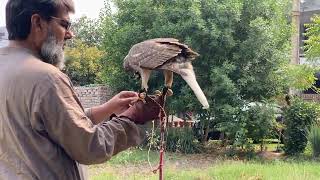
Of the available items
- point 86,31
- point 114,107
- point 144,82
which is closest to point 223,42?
point 114,107

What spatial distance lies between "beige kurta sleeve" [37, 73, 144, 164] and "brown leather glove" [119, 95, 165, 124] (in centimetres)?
Answer: 16

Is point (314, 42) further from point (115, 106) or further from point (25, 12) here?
point (25, 12)

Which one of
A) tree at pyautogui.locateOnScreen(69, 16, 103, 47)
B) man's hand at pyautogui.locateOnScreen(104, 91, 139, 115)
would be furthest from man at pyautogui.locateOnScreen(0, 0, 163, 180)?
tree at pyautogui.locateOnScreen(69, 16, 103, 47)

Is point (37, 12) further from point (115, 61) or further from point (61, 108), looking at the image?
point (115, 61)

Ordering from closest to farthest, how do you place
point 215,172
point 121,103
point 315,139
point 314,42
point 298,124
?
point 121,103 → point 215,172 → point 315,139 → point 298,124 → point 314,42

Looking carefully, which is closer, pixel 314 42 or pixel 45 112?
pixel 45 112

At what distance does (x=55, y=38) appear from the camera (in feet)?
6.66

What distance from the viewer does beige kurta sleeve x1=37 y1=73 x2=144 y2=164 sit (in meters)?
1.82

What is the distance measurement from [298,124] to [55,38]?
988 cm

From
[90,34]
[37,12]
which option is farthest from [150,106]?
[90,34]

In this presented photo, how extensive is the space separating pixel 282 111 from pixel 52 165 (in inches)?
413

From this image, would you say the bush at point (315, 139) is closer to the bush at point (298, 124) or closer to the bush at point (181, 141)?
the bush at point (298, 124)

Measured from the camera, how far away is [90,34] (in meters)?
25.9

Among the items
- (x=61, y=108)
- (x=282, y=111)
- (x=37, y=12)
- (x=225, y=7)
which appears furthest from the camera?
(x=282, y=111)
